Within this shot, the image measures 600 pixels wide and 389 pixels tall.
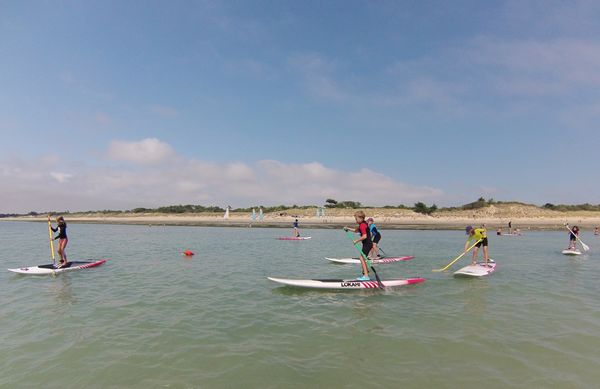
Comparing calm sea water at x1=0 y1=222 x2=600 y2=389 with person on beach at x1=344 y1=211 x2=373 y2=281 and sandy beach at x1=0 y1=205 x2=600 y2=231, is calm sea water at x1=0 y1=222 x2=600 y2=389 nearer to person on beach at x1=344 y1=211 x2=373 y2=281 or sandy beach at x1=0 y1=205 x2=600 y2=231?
person on beach at x1=344 y1=211 x2=373 y2=281

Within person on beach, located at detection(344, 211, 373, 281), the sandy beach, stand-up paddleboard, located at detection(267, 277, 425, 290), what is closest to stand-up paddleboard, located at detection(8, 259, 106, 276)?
stand-up paddleboard, located at detection(267, 277, 425, 290)

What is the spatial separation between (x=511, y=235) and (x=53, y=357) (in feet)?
154

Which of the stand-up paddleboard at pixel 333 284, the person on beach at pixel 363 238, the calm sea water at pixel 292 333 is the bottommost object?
the calm sea water at pixel 292 333

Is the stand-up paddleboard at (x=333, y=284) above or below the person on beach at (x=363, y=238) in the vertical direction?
below

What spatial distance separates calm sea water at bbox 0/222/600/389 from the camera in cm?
646

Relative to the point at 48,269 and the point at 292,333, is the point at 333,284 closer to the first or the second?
the point at 292,333

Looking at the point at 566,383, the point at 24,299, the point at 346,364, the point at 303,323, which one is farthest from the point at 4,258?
the point at 566,383

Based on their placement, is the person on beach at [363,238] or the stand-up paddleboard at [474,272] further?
the stand-up paddleboard at [474,272]

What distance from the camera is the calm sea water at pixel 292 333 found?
21.2ft

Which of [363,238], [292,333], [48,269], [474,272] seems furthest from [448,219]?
[292,333]

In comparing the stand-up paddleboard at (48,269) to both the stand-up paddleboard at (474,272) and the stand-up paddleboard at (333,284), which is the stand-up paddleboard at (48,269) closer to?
the stand-up paddleboard at (333,284)

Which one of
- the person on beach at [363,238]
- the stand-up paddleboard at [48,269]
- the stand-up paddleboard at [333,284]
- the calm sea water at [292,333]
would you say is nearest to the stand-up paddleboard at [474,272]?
the calm sea water at [292,333]

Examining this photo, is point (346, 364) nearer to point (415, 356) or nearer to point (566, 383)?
point (415, 356)

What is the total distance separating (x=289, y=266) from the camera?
19.6 metres
